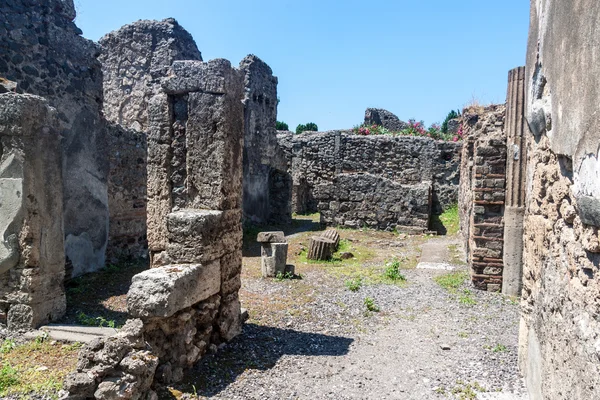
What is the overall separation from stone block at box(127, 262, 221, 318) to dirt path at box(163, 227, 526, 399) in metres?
0.74

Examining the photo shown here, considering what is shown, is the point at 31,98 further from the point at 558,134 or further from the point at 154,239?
the point at 558,134

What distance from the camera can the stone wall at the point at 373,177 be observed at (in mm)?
14734

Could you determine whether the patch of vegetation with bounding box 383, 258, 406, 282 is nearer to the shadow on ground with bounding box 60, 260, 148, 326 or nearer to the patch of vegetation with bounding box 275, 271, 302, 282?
the patch of vegetation with bounding box 275, 271, 302, 282

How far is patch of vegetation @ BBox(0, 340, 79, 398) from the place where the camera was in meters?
4.04

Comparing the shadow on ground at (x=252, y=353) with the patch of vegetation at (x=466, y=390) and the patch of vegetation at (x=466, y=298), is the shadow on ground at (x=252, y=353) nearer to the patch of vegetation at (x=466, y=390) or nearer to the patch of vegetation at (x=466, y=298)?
the patch of vegetation at (x=466, y=390)

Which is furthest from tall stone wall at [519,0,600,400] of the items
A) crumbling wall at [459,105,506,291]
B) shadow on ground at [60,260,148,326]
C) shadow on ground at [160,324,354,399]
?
shadow on ground at [60,260,148,326]

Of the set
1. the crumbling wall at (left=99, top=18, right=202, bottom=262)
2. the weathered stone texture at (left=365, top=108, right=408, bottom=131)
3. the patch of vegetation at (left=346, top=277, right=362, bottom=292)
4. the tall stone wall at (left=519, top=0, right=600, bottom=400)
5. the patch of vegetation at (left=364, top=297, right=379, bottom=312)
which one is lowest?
the patch of vegetation at (left=364, top=297, right=379, bottom=312)

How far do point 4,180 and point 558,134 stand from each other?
229 inches

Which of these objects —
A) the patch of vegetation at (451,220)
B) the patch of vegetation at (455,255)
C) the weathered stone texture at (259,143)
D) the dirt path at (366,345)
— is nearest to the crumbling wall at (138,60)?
the weathered stone texture at (259,143)

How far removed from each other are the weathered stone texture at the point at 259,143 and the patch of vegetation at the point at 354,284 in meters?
6.90

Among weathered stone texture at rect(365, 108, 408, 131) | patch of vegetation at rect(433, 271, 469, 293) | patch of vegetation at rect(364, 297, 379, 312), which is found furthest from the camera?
weathered stone texture at rect(365, 108, 408, 131)

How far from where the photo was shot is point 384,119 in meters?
30.9

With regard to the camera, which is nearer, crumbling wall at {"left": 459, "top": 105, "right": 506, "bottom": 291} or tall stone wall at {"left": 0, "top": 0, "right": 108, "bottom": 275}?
tall stone wall at {"left": 0, "top": 0, "right": 108, "bottom": 275}

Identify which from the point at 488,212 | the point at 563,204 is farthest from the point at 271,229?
the point at 563,204
